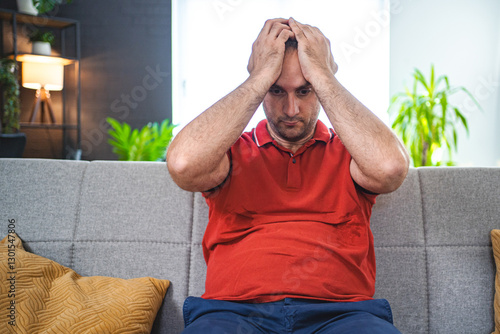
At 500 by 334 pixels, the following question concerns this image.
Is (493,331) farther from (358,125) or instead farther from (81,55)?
(81,55)

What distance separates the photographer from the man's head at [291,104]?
4.16ft

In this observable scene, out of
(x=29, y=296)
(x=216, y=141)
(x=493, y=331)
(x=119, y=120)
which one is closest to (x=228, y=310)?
(x=216, y=141)

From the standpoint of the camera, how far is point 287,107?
4.17ft

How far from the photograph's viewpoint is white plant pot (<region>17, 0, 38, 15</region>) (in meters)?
3.61

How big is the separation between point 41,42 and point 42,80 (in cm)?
33

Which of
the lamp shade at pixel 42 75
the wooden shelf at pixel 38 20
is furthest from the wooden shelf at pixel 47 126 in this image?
the wooden shelf at pixel 38 20

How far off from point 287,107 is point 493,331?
37.7 inches

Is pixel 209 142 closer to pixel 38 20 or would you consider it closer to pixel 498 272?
pixel 498 272

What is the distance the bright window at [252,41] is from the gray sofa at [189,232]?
9.56 feet

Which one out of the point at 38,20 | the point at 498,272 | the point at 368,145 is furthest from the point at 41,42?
the point at 498,272

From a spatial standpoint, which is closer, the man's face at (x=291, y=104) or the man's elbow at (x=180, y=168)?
the man's elbow at (x=180, y=168)

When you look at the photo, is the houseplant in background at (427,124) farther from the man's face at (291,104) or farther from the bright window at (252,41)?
the man's face at (291,104)

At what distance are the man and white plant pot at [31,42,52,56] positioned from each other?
3.09m

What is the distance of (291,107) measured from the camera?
4.14ft
